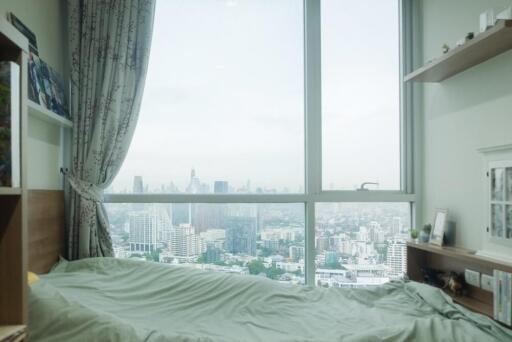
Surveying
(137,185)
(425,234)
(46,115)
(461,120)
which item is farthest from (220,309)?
(461,120)

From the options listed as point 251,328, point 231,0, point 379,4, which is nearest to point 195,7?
point 231,0

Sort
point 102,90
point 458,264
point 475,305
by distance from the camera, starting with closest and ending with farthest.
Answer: point 475,305, point 458,264, point 102,90

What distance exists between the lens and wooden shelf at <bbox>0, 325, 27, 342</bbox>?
78 cm

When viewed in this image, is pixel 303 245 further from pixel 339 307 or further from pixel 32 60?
pixel 32 60

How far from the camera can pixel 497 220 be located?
6.28 ft

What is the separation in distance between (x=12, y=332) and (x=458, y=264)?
2.28 m

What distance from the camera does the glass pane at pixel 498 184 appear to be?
1.88 m

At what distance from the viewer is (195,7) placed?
9.32 ft

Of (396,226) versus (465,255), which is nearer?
(465,255)

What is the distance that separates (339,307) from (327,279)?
92 cm

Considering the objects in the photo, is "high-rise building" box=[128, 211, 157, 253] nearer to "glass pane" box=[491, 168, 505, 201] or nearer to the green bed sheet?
the green bed sheet

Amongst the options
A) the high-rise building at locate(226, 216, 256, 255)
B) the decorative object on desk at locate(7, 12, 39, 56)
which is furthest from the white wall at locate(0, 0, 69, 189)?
the high-rise building at locate(226, 216, 256, 255)

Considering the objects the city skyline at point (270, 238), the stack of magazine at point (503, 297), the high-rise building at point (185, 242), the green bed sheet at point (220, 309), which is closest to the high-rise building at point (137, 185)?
the city skyline at point (270, 238)

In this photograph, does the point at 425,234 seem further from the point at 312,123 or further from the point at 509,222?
the point at 312,123
